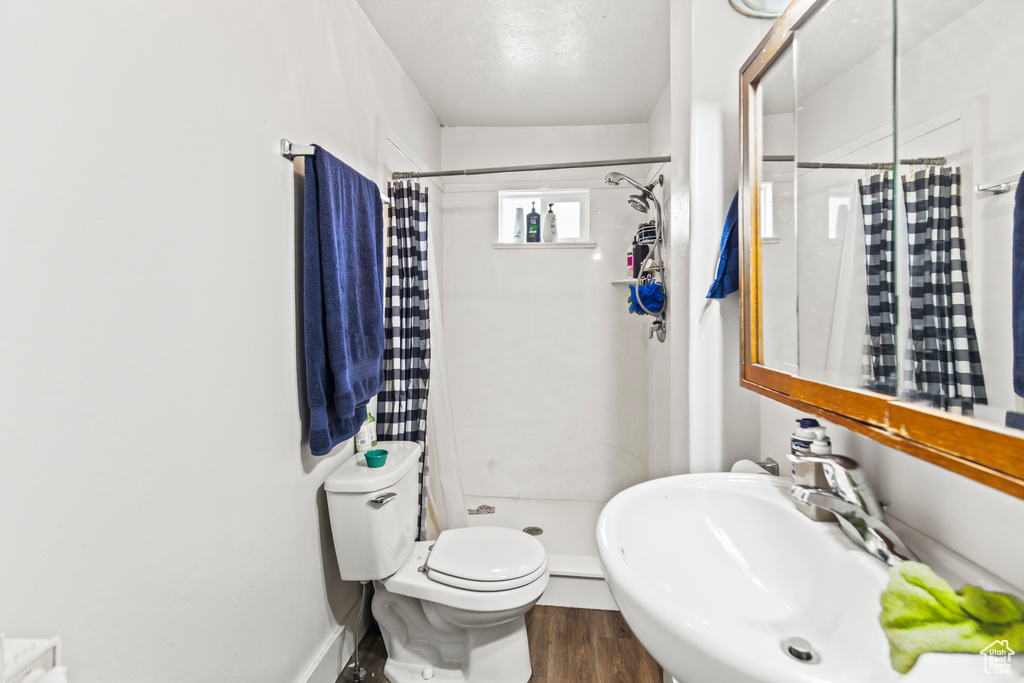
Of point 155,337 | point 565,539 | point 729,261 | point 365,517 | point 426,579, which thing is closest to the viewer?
point 155,337

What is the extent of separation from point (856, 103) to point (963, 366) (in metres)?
0.49

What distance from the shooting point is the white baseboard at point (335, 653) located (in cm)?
131

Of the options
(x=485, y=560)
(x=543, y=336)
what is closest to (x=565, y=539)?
(x=485, y=560)

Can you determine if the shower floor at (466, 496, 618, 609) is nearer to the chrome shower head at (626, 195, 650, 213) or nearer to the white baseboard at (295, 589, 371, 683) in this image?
the white baseboard at (295, 589, 371, 683)

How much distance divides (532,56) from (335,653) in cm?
242

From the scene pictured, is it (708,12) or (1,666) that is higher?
(708,12)

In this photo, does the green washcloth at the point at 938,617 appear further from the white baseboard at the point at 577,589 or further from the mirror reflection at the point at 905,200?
the white baseboard at the point at 577,589

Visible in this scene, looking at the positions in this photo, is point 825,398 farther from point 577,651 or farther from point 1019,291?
point 577,651

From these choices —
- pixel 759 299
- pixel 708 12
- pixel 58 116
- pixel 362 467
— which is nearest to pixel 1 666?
pixel 58 116

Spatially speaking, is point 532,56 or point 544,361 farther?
point 544,361

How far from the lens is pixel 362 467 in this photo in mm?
1428

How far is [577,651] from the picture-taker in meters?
1.68

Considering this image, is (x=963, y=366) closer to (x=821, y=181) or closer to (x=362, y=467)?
(x=821, y=181)
